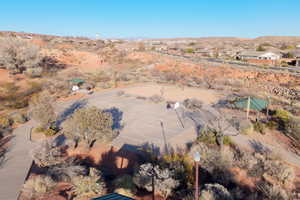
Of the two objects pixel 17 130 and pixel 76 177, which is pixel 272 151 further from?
pixel 17 130

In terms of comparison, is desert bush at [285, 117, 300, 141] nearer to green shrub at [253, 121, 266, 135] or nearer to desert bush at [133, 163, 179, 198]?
green shrub at [253, 121, 266, 135]

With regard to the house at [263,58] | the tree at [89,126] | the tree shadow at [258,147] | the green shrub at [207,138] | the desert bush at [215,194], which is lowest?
the tree shadow at [258,147]

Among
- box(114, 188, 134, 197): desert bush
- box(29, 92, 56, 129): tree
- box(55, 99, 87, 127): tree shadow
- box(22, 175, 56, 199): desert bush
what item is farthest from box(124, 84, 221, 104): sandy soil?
box(22, 175, 56, 199): desert bush

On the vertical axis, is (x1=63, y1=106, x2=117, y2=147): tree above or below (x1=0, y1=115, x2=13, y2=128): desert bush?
above

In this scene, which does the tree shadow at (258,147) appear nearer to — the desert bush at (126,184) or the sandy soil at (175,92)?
the desert bush at (126,184)

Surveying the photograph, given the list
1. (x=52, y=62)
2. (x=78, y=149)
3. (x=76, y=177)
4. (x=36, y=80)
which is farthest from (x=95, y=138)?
(x=52, y=62)

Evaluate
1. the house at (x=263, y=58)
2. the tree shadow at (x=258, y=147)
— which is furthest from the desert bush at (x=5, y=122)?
the house at (x=263, y=58)
